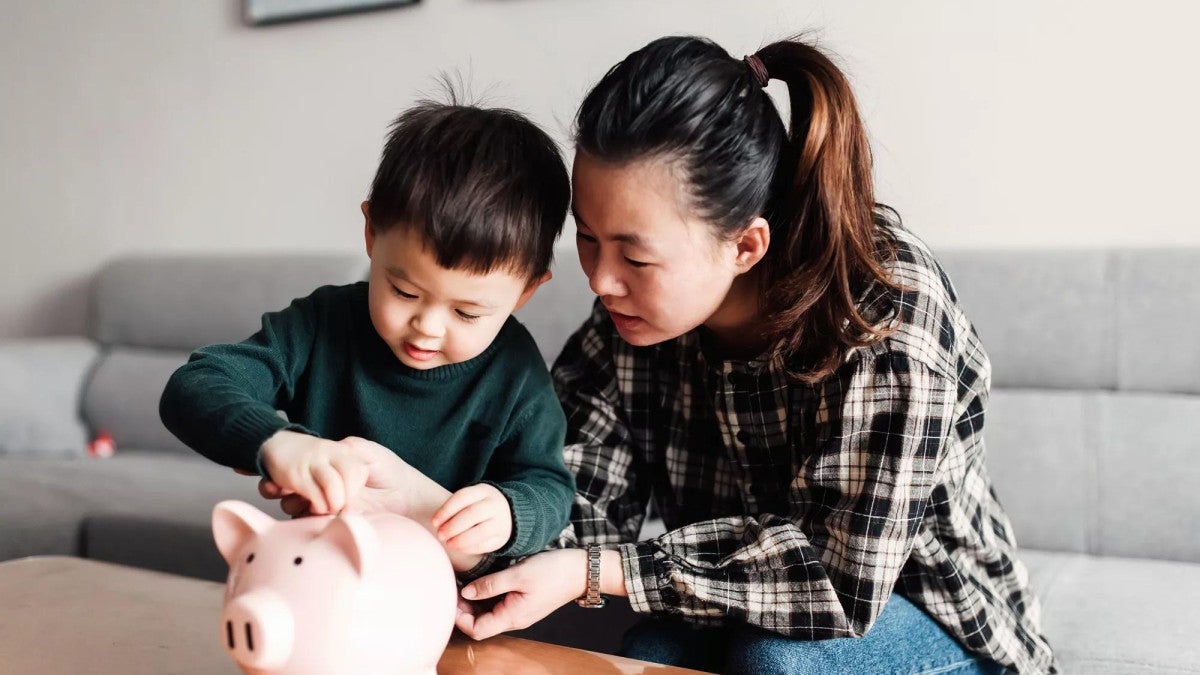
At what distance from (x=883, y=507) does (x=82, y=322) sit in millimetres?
2671

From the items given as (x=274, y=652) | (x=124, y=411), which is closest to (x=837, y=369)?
(x=274, y=652)

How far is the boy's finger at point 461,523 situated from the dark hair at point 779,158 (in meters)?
0.37

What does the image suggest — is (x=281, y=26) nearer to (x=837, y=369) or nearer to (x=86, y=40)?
(x=86, y=40)

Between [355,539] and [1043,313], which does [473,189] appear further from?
[1043,313]

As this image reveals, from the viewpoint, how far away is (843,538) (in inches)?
41.3

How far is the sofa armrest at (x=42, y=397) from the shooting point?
2.43 meters

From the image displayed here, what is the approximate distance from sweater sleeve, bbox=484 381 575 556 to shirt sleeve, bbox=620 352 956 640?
106mm

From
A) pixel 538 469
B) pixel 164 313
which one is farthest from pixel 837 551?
pixel 164 313

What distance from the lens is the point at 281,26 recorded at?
2.65 m

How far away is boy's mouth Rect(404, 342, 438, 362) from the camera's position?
3.24 ft

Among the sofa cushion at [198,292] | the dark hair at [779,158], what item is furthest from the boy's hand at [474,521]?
the sofa cushion at [198,292]

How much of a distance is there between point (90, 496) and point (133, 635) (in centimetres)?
107

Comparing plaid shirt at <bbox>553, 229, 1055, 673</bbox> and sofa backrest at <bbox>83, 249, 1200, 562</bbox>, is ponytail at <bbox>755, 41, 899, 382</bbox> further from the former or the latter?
sofa backrest at <bbox>83, 249, 1200, 562</bbox>

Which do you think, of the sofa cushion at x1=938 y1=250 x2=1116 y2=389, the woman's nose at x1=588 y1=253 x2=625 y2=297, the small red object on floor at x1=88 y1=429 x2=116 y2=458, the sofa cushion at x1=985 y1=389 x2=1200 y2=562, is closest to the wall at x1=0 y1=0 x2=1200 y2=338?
the sofa cushion at x1=938 y1=250 x2=1116 y2=389
